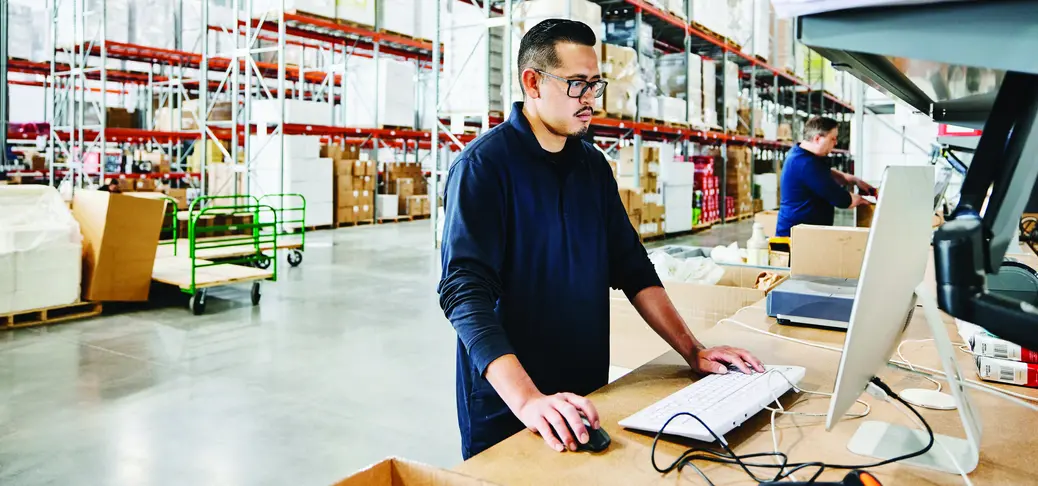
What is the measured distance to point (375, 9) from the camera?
37.1ft

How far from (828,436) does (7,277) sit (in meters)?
5.83

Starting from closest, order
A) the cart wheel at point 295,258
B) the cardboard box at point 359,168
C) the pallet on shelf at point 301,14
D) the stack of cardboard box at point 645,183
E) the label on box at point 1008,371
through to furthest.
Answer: the label on box at point 1008,371 → the cart wheel at point 295,258 → the pallet on shelf at point 301,14 → the stack of cardboard box at point 645,183 → the cardboard box at point 359,168

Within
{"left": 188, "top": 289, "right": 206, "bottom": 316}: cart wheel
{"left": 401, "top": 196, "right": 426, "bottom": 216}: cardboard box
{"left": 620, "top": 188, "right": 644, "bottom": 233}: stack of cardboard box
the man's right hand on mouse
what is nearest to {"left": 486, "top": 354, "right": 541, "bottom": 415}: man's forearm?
the man's right hand on mouse

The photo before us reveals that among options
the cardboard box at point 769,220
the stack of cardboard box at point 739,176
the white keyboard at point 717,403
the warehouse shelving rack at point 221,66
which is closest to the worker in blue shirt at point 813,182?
the cardboard box at point 769,220

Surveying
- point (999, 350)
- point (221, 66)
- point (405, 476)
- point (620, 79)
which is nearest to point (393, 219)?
point (221, 66)

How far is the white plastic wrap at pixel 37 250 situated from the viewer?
17.7 feet

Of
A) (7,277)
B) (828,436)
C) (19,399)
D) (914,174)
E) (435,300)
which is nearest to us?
(914,174)

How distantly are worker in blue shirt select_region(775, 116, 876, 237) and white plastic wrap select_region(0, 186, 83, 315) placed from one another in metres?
5.15

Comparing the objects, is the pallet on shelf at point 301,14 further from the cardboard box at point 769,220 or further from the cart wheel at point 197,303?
the cardboard box at point 769,220

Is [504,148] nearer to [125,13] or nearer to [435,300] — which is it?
[435,300]

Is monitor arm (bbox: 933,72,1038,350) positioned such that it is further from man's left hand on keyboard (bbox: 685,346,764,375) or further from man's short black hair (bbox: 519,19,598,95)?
man's short black hair (bbox: 519,19,598,95)

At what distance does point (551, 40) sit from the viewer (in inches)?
68.1

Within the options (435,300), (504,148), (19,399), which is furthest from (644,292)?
(435,300)

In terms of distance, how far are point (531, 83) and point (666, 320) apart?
0.64m
